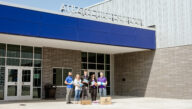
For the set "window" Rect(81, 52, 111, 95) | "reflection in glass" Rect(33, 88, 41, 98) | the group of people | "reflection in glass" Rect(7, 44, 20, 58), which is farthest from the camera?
"window" Rect(81, 52, 111, 95)

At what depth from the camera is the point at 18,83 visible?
18.6 m

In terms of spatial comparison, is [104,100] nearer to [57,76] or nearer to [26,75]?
[57,76]

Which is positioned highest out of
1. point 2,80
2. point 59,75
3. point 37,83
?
point 59,75

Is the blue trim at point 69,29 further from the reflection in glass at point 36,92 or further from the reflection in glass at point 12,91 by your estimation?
the reflection in glass at point 36,92

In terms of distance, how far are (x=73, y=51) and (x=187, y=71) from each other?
8.61 m

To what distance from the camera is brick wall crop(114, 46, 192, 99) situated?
64.2ft

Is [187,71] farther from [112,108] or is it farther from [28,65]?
[28,65]

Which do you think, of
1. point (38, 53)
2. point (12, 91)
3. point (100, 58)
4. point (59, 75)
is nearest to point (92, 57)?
point (100, 58)

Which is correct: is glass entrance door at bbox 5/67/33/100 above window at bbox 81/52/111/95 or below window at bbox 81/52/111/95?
below

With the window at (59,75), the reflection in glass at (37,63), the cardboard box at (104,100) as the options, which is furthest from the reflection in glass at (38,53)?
the cardboard box at (104,100)

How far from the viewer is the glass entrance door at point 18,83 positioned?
18234mm

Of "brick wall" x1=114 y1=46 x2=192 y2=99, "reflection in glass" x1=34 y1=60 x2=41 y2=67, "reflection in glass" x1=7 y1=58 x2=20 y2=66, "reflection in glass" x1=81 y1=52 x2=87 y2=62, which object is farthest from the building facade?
"reflection in glass" x1=7 y1=58 x2=20 y2=66

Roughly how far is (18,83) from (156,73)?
33.8 ft

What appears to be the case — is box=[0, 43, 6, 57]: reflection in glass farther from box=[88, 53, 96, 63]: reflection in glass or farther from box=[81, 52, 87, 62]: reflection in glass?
box=[88, 53, 96, 63]: reflection in glass
